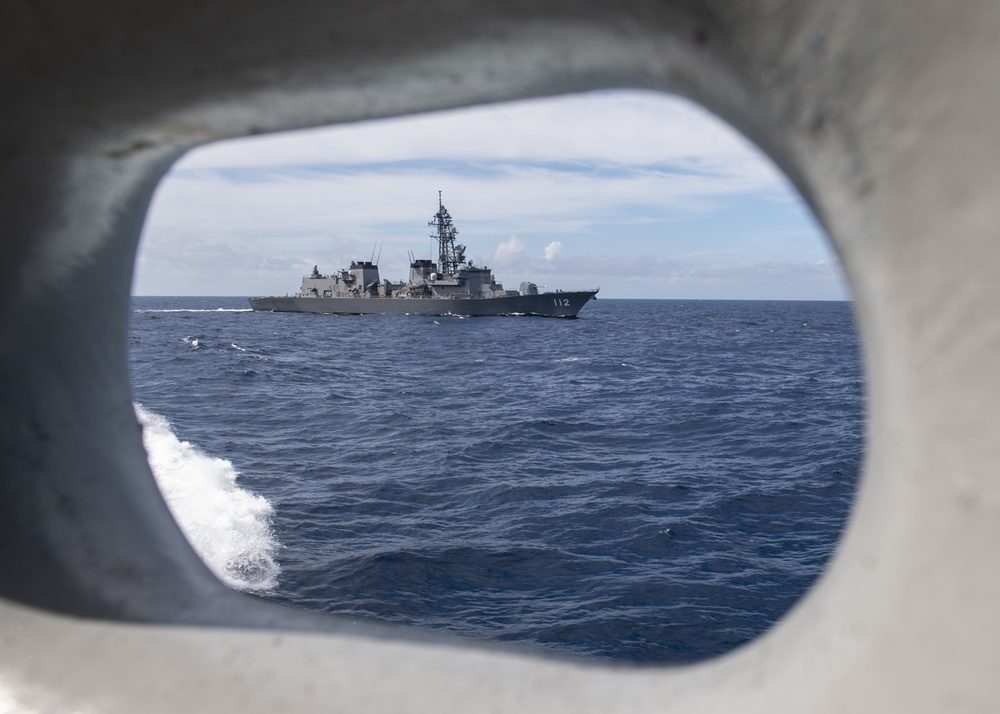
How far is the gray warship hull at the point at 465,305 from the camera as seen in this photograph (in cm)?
5722

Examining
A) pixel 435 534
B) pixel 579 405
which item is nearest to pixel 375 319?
pixel 579 405

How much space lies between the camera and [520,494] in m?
11.6

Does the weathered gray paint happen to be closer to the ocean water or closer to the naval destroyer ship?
the ocean water

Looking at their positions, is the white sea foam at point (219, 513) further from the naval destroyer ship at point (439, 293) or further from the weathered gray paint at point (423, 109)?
the naval destroyer ship at point (439, 293)

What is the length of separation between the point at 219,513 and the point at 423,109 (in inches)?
354

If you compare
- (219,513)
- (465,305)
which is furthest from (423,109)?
(465,305)

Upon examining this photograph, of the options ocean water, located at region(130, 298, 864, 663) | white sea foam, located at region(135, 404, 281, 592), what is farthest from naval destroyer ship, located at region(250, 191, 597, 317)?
white sea foam, located at region(135, 404, 281, 592)

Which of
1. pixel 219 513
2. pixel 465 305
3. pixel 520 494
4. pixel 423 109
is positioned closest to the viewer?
pixel 423 109

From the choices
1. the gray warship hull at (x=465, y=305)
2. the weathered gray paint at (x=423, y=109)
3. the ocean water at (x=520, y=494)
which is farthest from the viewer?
the gray warship hull at (x=465, y=305)

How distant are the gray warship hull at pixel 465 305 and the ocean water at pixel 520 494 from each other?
31410 millimetres

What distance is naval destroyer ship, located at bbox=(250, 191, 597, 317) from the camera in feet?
189

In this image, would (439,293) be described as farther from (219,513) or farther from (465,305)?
(219,513)

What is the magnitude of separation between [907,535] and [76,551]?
179cm

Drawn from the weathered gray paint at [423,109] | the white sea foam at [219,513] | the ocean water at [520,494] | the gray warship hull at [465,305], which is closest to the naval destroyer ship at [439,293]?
the gray warship hull at [465,305]
